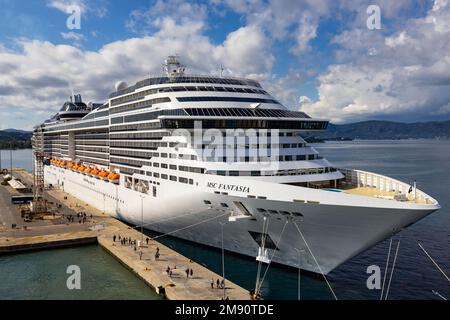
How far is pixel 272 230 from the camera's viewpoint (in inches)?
993

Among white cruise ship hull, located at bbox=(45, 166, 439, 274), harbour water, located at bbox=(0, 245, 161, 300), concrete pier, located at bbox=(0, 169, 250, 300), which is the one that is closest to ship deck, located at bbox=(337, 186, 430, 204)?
white cruise ship hull, located at bbox=(45, 166, 439, 274)

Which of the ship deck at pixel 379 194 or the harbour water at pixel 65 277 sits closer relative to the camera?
the ship deck at pixel 379 194

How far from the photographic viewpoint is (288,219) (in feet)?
78.4

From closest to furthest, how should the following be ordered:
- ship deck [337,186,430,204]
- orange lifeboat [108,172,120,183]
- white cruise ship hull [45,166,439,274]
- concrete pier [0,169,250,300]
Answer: white cruise ship hull [45,166,439,274]
ship deck [337,186,430,204]
concrete pier [0,169,250,300]
orange lifeboat [108,172,120,183]

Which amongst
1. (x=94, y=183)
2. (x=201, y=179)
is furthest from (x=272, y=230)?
(x=94, y=183)

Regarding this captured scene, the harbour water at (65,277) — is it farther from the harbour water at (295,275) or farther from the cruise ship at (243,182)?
the cruise ship at (243,182)

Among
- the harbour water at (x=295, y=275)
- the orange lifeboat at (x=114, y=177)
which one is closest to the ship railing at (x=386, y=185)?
the harbour water at (x=295, y=275)

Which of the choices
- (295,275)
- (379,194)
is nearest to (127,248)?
(295,275)

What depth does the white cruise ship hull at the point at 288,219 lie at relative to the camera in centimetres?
2133

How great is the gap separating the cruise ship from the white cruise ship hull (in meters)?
0.06

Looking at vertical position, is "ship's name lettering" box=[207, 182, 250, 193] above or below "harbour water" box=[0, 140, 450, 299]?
above

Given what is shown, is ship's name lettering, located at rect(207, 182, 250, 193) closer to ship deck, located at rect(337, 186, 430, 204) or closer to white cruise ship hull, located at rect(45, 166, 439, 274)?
white cruise ship hull, located at rect(45, 166, 439, 274)

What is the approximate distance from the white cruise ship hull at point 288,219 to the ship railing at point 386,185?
186 cm

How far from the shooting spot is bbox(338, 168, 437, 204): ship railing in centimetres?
2303
